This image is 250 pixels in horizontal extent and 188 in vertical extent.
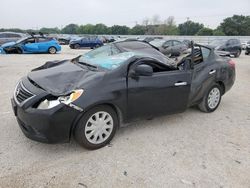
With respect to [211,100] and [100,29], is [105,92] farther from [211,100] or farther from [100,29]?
[100,29]

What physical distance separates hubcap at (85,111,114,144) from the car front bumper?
27 cm

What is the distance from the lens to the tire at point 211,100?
494 cm

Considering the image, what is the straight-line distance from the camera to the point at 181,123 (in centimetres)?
449

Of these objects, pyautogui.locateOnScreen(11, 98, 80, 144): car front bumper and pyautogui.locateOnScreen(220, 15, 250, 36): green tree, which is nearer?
pyautogui.locateOnScreen(11, 98, 80, 144): car front bumper

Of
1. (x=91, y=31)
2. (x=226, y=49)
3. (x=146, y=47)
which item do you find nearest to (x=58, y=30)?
(x=91, y=31)

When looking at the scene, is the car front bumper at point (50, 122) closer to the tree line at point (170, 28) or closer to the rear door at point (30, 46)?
the rear door at point (30, 46)

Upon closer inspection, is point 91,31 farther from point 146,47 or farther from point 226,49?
point 146,47

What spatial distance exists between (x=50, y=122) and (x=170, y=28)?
76229 millimetres

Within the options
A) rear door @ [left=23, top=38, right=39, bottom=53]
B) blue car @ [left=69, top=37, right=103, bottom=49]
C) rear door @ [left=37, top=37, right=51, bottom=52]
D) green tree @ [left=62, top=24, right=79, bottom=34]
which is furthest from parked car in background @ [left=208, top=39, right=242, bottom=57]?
green tree @ [left=62, top=24, right=79, bottom=34]

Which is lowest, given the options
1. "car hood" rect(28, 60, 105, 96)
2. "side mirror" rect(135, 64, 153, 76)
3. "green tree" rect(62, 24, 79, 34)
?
"green tree" rect(62, 24, 79, 34)

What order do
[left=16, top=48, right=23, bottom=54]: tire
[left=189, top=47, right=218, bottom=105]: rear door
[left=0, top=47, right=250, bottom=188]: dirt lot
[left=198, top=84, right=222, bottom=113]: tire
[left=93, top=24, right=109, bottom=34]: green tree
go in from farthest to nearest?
[left=93, top=24, right=109, bottom=34]: green tree < [left=16, top=48, right=23, bottom=54]: tire < [left=198, top=84, right=222, bottom=113]: tire < [left=189, top=47, right=218, bottom=105]: rear door < [left=0, top=47, right=250, bottom=188]: dirt lot

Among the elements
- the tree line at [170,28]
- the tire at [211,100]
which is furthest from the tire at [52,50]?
the tree line at [170,28]

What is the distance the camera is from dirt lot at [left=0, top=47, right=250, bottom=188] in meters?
2.80

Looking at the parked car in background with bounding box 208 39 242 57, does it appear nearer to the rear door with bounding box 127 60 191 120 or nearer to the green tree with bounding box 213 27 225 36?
the rear door with bounding box 127 60 191 120
